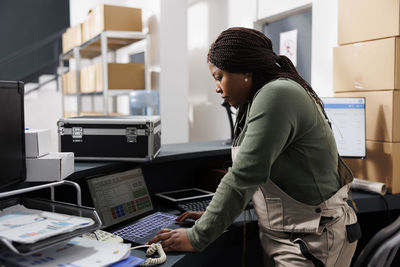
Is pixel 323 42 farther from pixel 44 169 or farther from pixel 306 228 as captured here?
pixel 44 169

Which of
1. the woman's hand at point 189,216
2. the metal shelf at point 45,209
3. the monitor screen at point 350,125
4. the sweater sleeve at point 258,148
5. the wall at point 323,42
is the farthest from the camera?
the wall at point 323,42

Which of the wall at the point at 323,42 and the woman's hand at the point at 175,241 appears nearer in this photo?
the woman's hand at the point at 175,241

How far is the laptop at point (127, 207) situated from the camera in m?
1.37

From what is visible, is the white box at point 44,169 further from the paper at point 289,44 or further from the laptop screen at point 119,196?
the paper at point 289,44

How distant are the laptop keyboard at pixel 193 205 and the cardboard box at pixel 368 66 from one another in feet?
3.32

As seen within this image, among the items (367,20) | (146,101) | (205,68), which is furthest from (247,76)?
(205,68)

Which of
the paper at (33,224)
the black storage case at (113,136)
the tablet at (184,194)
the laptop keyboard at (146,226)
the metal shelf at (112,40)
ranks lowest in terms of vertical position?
the laptop keyboard at (146,226)

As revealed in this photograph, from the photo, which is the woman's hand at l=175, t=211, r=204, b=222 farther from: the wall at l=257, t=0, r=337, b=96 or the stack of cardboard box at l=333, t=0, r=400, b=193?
the wall at l=257, t=0, r=337, b=96

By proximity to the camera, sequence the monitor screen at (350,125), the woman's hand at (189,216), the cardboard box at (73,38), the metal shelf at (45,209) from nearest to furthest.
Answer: the metal shelf at (45,209) < the woman's hand at (189,216) < the monitor screen at (350,125) < the cardboard box at (73,38)

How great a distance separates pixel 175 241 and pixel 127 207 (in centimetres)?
46

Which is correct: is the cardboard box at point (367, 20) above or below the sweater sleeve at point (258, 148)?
above

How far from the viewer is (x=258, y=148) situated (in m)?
1.02

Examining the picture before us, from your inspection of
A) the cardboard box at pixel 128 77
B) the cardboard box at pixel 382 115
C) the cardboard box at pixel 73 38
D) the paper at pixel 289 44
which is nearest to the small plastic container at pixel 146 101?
the cardboard box at pixel 128 77

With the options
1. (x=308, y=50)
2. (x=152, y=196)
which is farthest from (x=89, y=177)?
(x=308, y=50)
